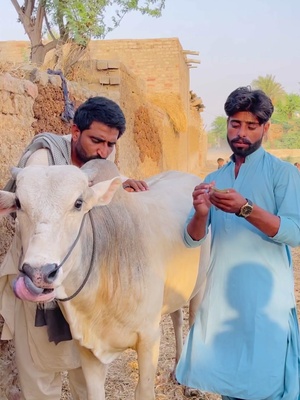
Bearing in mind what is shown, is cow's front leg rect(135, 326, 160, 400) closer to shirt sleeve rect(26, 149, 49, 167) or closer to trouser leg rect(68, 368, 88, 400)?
trouser leg rect(68, 368, 88, 400)

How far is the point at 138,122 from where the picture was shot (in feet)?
27.9

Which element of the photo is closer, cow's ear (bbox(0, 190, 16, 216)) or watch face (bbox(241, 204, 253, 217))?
watch face (bbox(241, 204, 253, 217))

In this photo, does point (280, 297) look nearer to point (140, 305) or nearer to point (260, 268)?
point (260, 268)

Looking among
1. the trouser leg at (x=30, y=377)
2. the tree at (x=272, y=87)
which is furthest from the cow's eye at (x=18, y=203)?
the tree at (x=272, y=87)

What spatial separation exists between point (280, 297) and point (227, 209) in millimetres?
451

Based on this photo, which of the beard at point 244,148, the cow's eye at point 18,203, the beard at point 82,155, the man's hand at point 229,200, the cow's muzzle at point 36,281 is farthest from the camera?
the beard at point 82,155

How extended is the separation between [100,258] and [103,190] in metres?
0.38

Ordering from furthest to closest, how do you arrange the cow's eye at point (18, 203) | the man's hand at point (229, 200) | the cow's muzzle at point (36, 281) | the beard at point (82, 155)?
1. the beard at point (82, 155)
2. the cow's eye at point (18, 203)
3. the man's hand at point (229, 200)
4. the cow's muzzle at point (36, 281)

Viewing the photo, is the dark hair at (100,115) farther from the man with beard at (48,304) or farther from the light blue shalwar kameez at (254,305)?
the light blue shalwar kameez at (254,305)

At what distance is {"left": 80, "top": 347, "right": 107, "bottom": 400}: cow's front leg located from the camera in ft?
8.89

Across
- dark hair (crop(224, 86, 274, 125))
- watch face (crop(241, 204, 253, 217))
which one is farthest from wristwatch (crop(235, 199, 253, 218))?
dark hair (crop(224, 86, 274, 125))

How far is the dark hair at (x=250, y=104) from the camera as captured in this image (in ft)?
6.91

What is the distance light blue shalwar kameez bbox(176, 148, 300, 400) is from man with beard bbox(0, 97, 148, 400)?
67cm

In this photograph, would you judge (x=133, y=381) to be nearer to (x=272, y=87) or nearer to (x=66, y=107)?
(x=66, y=107)
